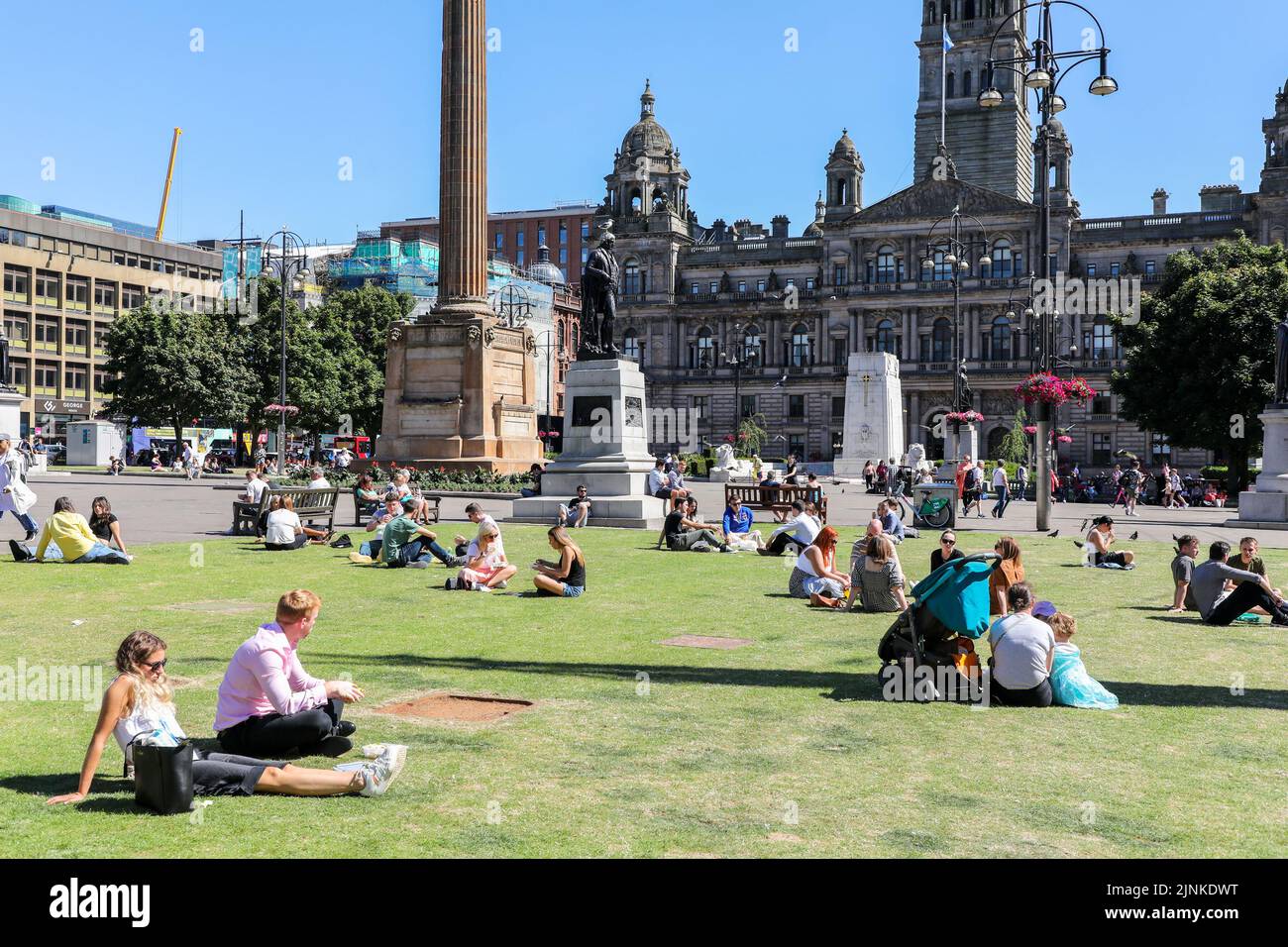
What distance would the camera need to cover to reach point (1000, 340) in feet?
323

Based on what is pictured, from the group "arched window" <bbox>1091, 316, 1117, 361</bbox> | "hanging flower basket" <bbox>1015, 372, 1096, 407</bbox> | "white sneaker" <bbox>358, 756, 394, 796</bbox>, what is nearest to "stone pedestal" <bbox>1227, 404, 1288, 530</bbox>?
"hanging flower basket" <bbox>1015, 372, 1096, 407</bbox>

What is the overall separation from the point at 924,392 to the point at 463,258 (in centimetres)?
6943

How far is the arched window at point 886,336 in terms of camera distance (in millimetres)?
102750

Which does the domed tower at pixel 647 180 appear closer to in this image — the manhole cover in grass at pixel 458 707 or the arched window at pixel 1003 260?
the arched window at pixel 1003 260

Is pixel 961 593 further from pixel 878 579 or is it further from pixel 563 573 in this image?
pixel 563 573

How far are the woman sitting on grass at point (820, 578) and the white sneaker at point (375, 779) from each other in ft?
28.6

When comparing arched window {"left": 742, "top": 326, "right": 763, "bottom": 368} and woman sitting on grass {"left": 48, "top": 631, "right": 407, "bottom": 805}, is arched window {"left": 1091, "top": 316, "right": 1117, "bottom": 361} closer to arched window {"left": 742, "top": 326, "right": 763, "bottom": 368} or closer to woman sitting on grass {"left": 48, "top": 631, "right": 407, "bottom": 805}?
arched window {"left": 742, "top": 326, "right": 763, "bottom": 368}

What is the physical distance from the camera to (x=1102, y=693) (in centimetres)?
921

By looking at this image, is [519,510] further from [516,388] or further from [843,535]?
[516,388]

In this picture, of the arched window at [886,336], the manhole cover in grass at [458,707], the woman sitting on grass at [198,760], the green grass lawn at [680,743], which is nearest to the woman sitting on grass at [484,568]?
the green grass lawn at [680,743]

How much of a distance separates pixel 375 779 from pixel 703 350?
348 ft

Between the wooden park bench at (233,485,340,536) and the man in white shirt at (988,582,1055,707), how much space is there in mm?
15459

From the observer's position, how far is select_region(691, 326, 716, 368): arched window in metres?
111
